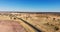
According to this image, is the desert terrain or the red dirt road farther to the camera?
the desert terrain

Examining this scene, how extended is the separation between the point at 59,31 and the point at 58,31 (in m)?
0.11

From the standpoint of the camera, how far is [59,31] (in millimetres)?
15555

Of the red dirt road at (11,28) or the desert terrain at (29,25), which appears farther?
the desert terrain at (29,25)

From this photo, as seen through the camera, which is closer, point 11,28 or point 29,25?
point 11,28

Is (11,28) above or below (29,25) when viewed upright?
above

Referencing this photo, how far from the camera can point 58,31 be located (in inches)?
614
